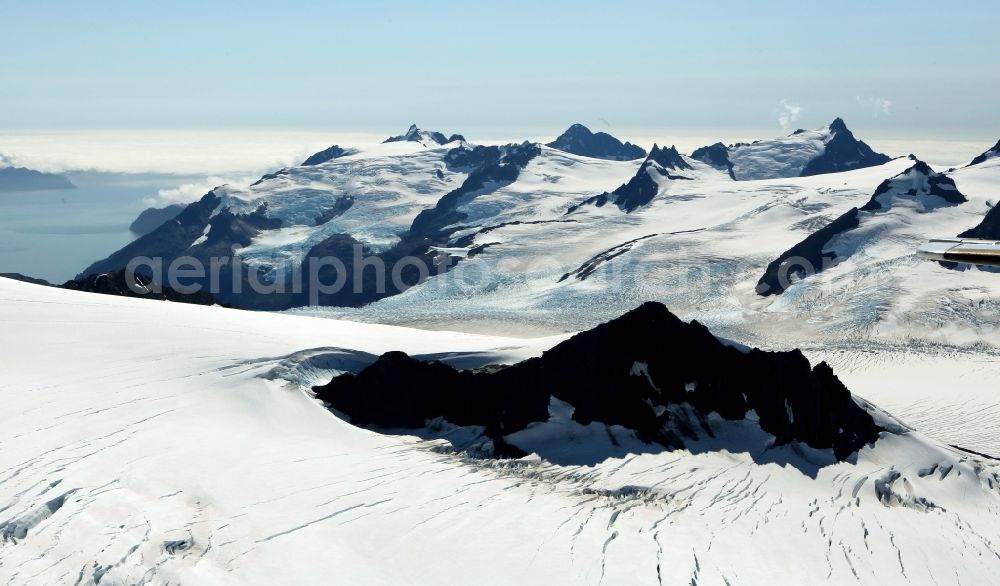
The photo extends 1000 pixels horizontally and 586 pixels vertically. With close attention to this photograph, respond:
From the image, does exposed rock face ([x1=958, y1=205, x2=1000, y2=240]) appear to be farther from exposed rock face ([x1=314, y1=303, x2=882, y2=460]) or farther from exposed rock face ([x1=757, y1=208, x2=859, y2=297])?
exposed rock face ([x1=314, y1=303, x2=882, y2=460])

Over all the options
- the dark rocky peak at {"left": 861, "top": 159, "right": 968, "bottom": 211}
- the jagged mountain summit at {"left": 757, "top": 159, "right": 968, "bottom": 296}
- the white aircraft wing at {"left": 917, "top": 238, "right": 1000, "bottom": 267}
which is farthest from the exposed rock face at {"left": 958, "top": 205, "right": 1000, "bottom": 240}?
the white aircraft wing at {"left": 917, "top": 238, "right": 1000, "bottom": 267}

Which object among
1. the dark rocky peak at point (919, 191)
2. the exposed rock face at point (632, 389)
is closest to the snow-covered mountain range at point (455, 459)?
the exposed rock face at point (632, 389)

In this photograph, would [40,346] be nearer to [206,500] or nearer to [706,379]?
[206,500]

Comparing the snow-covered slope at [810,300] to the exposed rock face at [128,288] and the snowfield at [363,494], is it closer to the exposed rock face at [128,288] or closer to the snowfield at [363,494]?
the snowfield at [363,494]

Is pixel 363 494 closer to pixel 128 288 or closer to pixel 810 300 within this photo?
pixel 128 288

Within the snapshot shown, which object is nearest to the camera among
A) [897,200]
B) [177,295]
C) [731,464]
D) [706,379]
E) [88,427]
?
[88,427]

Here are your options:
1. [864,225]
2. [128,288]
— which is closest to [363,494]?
[128,288]


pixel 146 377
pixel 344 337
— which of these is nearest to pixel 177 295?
pixel 344 337

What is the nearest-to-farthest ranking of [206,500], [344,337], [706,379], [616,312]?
[206,500] → [706,379] → [344,337] → [616,312]

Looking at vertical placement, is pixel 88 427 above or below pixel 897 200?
below
